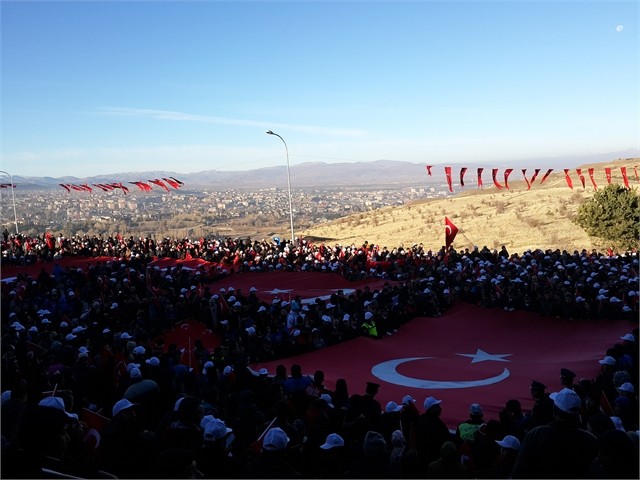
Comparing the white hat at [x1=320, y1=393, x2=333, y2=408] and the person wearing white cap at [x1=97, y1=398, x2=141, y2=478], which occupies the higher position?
the person wearing white cap at [x1=97, y1=398, x2=141, y2=478]

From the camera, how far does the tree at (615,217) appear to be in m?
32.3

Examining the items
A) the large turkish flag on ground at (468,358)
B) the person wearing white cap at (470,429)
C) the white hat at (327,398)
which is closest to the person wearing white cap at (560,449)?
the person wearing white cap at (470,429)

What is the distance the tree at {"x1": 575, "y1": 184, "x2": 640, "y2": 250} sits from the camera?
106 ft

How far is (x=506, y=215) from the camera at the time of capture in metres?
52.3

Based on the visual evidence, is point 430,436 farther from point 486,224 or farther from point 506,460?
point 486,224

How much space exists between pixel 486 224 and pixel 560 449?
47234mm

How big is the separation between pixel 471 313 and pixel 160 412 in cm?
1089

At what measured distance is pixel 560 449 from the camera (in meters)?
4.41

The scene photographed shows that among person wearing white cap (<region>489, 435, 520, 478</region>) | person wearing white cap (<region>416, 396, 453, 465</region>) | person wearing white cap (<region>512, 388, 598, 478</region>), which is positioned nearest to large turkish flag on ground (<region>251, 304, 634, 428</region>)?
person wearing white cap (<region>416, 396, 453, 465</region>)

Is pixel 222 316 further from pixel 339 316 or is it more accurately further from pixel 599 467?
pixel 599 467

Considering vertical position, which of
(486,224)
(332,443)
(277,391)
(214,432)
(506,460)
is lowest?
(486,224)

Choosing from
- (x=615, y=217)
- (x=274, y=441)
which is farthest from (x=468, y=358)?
(x=615, y=217)

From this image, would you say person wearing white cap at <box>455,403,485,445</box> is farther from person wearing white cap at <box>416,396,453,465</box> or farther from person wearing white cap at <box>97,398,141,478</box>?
person wearing white cap at <box>97,398,141,478</box>

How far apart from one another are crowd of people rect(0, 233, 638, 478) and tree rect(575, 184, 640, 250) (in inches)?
498
